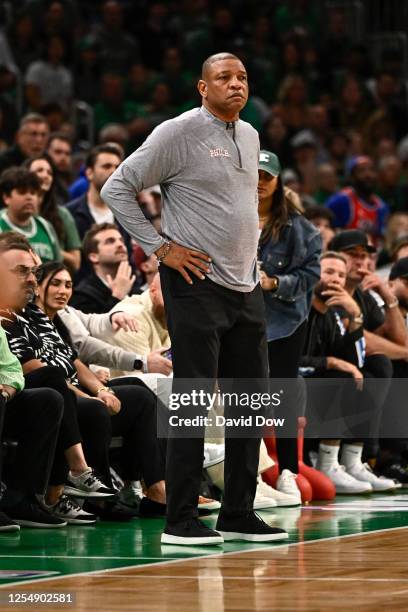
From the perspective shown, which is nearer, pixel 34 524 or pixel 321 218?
pixel 34 524

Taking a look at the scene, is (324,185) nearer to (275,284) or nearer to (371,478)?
(371,478)

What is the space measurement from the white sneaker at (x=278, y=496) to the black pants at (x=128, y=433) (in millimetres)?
611

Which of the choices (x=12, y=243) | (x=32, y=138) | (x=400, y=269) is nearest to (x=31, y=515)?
(x=12, y=243)

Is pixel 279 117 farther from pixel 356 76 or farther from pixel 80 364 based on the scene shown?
pixel 80 364

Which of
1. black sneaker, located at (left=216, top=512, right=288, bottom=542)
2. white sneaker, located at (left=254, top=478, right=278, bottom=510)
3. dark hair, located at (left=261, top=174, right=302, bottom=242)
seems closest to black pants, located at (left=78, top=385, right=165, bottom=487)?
white sneaker, located at (left=254, top=478, right=278, bottom=510)

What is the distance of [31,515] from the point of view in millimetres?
6945

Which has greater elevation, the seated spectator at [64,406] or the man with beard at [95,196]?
the man with beard at [95,196]

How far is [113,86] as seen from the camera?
599 inches

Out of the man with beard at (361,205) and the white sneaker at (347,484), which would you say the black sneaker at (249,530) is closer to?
the white sneaker at (347,484)

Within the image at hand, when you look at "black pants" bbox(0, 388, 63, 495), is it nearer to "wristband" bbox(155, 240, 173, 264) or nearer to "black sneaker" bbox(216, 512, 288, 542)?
"black sneaker" bbox(216, 512, 288, 542)

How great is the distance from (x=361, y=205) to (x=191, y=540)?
730 centimetres

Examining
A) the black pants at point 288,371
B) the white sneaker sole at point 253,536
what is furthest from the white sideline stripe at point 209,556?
the black pants at point 288,371

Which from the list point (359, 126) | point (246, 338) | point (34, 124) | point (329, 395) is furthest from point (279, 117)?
point (246, 338)

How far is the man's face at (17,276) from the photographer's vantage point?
23.9ft
